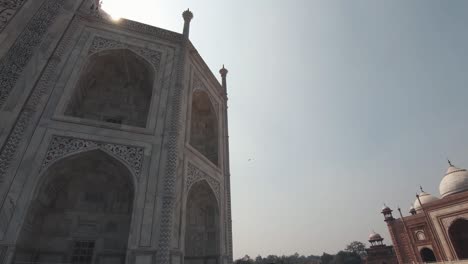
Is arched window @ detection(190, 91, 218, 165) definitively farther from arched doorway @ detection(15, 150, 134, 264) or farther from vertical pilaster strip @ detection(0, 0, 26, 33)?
vertical pilaster strip @ detection(0, 0, 26, 33)

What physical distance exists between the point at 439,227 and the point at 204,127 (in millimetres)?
19087

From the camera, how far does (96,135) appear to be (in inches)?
276

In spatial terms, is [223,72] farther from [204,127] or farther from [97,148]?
[97,148]

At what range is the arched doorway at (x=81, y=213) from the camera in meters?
6.48

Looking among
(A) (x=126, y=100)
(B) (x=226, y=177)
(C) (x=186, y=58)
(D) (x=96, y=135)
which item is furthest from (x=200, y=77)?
(D) (x=96, y=135)

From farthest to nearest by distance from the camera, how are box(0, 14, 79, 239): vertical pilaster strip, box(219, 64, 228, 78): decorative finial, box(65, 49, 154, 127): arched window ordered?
box(219, 64, 228, 78): decorative finial, box(65, 49, 154, 127): arched window, box(0, 14, 79, 239): vertical pilaster strip

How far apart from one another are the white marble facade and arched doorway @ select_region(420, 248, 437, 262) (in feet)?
Answer: 65.5

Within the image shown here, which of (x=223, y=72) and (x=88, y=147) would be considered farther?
(x=223, y=72)

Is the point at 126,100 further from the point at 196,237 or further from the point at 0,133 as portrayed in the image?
the point at 196,237

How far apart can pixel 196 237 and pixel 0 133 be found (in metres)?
6.52

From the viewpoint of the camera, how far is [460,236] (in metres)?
18.7

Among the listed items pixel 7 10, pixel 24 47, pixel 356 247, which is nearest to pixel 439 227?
pixel 24 47

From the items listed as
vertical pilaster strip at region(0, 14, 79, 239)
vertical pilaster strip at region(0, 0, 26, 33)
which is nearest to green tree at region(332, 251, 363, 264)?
vertical pilaster strip at region(0, 14, 79, 239)

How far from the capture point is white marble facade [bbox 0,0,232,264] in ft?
20.1
